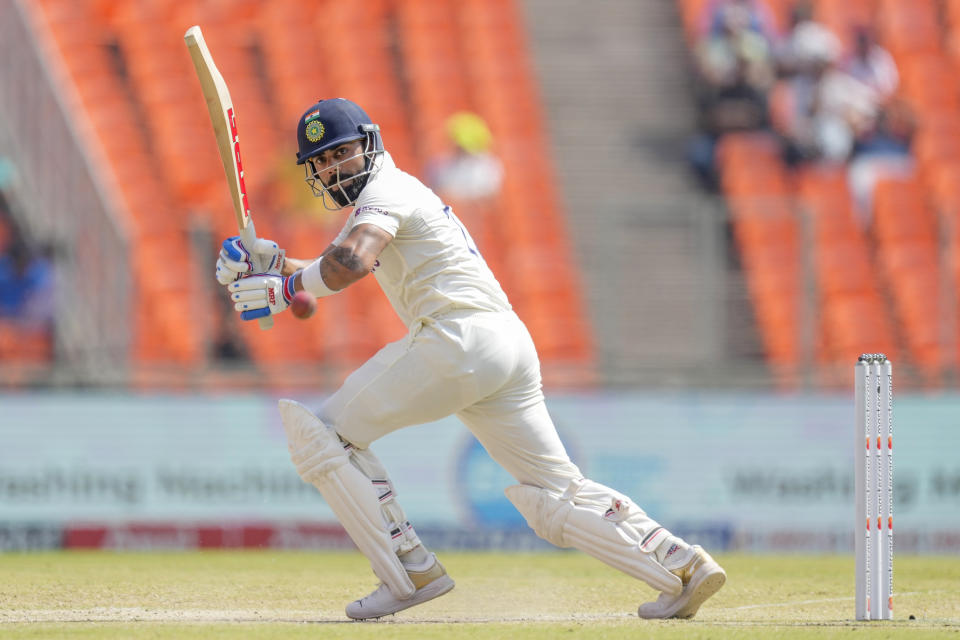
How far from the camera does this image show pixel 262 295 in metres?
5.44

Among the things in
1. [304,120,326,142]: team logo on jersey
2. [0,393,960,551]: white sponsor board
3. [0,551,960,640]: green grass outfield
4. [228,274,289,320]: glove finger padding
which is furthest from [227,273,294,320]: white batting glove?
[0,393,960,551]: white sponsor board

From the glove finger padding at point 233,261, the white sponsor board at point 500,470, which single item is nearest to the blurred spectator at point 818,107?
the white sponsor board at point 500,470

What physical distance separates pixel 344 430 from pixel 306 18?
1074 cm

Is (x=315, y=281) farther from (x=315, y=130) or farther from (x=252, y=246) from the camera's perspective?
(x=315, y=130)

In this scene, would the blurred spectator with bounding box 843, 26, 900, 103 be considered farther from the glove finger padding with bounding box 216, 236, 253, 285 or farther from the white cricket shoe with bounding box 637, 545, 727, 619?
the glove finger padding with bounding box 216, 236, 253, 285

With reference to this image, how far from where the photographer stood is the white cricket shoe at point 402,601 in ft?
18.6

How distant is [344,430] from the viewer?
18.5 ft

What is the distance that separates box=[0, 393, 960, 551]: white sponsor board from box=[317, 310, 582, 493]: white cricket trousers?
16.8 feet

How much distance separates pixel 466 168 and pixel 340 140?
7622 mm

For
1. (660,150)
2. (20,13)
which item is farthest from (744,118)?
(20,13)

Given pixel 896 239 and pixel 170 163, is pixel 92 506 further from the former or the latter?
pixel 896 239

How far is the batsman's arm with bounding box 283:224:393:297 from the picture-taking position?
208 inches

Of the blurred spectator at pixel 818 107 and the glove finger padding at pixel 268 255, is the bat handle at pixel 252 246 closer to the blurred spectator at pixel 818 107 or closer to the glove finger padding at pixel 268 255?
the glove finger padding at pixel 268 255

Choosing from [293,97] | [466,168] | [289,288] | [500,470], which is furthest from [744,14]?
[289,288]
